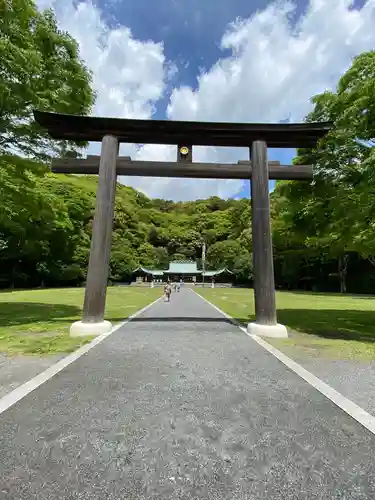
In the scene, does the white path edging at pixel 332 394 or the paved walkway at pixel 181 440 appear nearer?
the paved walkway at pixel 181 440

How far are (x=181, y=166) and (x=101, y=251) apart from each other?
10.2ft

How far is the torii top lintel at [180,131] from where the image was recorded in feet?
28.0

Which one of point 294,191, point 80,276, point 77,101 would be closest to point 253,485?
point 294,191

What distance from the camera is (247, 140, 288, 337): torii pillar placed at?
803 cm

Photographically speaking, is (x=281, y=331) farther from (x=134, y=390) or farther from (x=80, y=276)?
(x=80, y=276)

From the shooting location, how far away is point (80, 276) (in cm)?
4397

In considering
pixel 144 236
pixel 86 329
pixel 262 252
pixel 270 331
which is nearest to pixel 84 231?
pixel 144 236

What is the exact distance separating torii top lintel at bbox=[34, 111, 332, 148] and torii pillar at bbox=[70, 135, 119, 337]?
16.3 inches

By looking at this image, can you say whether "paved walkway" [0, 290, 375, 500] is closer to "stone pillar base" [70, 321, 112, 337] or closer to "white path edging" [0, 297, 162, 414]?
"white path edging" [0, 297, 162, 414]

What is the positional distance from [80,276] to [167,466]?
145 ft

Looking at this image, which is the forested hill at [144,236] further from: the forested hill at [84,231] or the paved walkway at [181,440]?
the paved walkway at [181,440]

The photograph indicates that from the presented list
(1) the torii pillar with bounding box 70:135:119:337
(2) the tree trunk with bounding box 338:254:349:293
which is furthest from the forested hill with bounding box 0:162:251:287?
(2) the tree trunk with bounding box 338:254:349:293

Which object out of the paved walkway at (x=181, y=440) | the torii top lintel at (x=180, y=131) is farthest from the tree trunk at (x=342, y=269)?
the paved walkway at (x=181, y=440)

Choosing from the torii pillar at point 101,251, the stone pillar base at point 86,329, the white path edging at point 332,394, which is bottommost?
the white path edging at point 332,394
